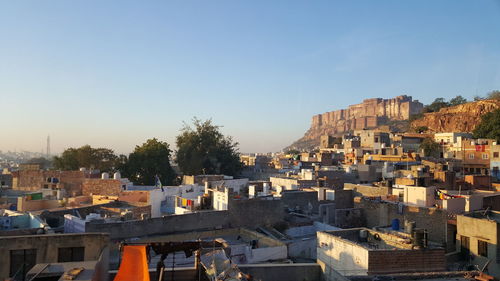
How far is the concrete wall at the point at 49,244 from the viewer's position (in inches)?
356

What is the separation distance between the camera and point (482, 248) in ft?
43.3

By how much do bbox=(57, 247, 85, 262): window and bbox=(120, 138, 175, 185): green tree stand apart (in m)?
25.6

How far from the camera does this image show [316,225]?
18.3 m

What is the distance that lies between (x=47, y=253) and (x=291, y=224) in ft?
36.3

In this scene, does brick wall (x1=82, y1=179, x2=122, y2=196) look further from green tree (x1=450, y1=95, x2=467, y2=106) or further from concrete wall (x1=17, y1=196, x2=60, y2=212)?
green tree (x1=450, y1=95, x2=467, y2=106)

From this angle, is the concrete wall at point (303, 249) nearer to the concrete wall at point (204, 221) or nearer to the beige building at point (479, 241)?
the concrete wall at point (204, 221)

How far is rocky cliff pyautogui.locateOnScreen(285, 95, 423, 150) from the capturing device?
14912cm

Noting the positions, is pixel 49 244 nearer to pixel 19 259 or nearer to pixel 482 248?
pixel 19 259

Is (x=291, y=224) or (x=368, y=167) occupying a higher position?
(x=368, y=167)

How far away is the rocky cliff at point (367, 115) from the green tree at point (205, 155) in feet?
324

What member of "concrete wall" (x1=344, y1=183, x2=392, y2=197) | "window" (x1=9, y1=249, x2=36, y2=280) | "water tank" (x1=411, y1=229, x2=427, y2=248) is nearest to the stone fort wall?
"concrete wall" (x1=344, y1=183, x2=392, y2=197)

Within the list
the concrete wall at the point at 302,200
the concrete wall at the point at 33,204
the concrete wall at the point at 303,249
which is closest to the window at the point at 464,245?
the concrete wall at the point at 303,249

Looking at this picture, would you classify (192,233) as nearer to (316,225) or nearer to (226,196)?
(226,196)

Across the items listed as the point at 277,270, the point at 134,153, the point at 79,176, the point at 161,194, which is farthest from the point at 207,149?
the point at 277,270
